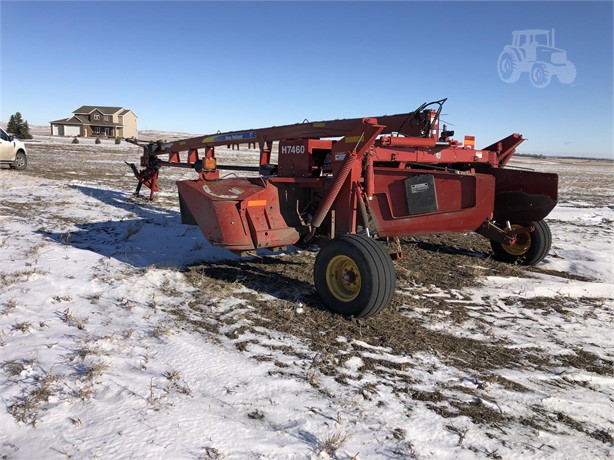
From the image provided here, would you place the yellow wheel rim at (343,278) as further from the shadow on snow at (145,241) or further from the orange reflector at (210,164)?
the orange reflector at (210,164)

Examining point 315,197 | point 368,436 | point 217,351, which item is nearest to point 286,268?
point 315,197

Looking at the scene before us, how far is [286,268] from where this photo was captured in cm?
593

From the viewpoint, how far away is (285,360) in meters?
3.43

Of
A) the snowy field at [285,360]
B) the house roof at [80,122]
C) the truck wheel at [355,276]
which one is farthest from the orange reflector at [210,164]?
the house roof at [80,122]

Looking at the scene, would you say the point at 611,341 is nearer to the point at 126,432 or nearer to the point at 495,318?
the point at 495,318

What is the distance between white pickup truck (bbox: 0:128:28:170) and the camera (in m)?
16.6

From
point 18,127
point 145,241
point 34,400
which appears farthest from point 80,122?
point 34,400

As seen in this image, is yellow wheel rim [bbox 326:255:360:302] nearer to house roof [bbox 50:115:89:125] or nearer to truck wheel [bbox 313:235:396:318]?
truck wheel [bbox 313:235:396:318]

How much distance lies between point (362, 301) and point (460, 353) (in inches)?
35.8

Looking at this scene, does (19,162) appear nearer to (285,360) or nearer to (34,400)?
(34,400)

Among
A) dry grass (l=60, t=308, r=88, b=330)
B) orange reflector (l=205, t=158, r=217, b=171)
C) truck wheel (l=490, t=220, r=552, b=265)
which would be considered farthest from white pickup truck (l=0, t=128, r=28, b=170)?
truck wheel (l=490, t=220, r=552, b=265)

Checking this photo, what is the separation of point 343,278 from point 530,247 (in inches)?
135

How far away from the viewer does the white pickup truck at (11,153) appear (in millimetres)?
16564

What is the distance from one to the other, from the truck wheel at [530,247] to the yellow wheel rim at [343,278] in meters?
2.92
